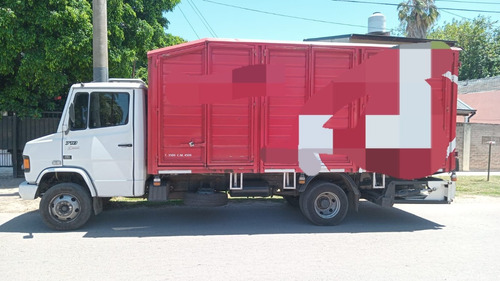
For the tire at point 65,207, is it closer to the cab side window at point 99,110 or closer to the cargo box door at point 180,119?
the cab side window at point 99,110

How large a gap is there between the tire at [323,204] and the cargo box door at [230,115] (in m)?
1.27

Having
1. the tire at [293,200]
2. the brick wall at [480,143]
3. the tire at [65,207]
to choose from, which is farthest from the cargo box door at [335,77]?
the brick wall at [480,143]

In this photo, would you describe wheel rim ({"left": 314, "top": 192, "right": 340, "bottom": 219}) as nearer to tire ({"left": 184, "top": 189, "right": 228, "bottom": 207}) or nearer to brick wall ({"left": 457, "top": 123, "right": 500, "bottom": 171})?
tire ({"left": 184, "top": 189, "right": 228, "bottom": 207})

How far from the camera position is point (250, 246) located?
5.30 metres

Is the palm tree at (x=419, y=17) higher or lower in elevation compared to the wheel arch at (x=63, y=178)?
higher

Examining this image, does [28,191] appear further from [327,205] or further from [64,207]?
[327,205]

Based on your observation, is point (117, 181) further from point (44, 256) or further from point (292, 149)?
point (292, 149)

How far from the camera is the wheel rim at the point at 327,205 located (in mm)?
6539

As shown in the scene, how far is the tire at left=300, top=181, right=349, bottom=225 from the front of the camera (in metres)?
6.46

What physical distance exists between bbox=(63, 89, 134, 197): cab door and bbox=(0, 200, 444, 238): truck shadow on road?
0.81 metres

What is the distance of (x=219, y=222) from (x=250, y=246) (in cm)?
151

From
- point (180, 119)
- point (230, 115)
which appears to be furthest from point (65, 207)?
point (230, 115)

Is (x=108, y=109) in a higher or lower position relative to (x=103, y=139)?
higher

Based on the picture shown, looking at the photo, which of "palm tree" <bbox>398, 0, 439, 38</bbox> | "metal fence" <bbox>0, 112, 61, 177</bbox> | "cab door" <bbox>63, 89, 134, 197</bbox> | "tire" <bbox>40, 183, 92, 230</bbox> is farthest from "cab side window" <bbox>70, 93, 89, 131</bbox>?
"palm tree" <bbox>398, 0, 439, 38</bbox>
